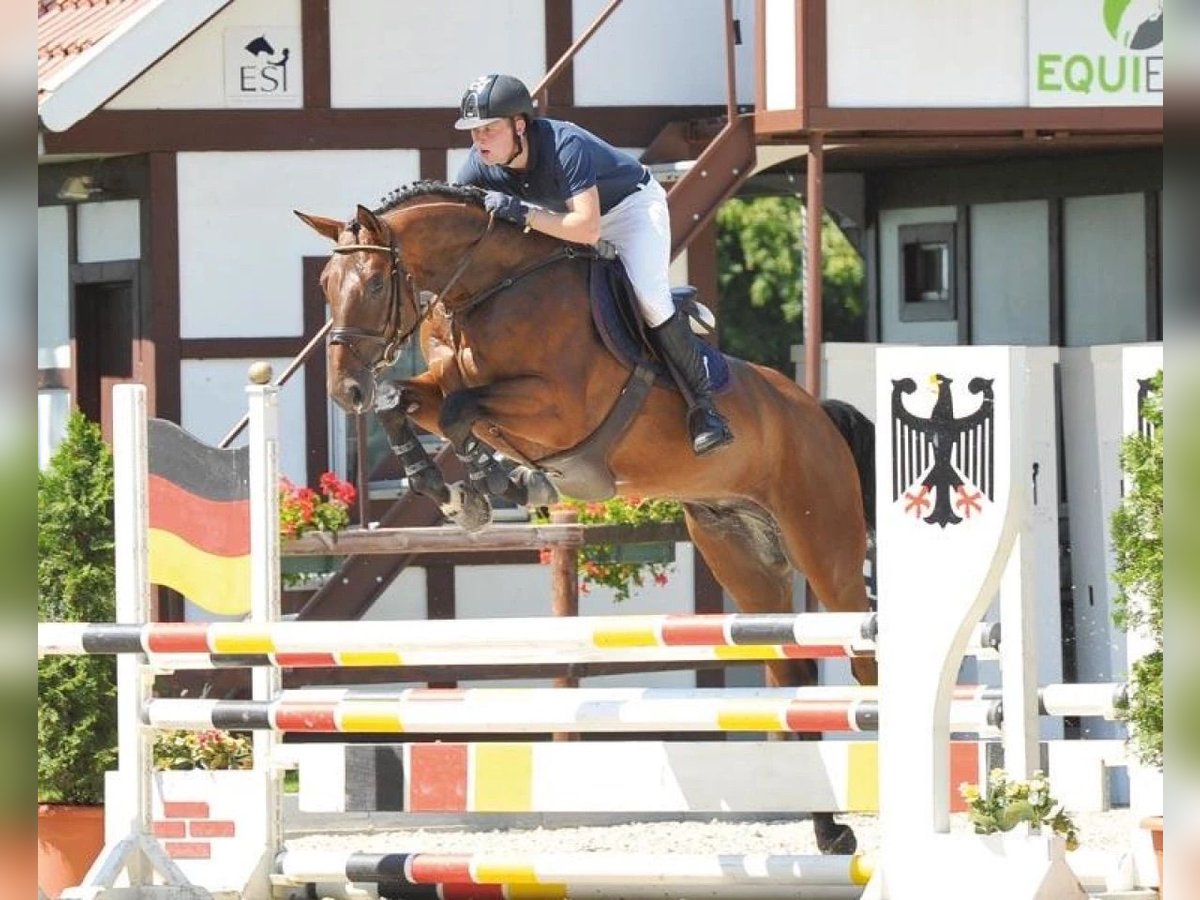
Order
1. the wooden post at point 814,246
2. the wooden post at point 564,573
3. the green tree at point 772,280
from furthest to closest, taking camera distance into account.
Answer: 1. the green tree at point 772,280
2. the wooden post at point 814,246
3. the wooden post at point 564,573

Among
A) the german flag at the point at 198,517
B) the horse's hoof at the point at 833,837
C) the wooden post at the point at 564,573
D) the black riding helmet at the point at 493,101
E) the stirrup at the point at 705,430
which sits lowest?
the horse's hoof at the point at 833,837

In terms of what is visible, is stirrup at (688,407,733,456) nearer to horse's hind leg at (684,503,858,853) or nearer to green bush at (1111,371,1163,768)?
horse's hind leg at (684,503,858,853)

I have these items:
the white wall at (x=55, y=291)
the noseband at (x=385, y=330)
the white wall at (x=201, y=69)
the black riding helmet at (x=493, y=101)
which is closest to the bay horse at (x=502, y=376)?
the noseband at (x=385, y=330)

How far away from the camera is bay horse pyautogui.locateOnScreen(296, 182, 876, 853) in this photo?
17.9 ft

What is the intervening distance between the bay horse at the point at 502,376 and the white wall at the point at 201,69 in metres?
3.93

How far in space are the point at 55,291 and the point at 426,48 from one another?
225 centimetres

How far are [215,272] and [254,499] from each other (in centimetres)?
418

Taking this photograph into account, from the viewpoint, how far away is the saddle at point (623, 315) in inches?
237

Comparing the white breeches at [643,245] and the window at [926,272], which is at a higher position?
the window at [926,272]

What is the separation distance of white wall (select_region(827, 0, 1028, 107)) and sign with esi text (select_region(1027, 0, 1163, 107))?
0.09 metres

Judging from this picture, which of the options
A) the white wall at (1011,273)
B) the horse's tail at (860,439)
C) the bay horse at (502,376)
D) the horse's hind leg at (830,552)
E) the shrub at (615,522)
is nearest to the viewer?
the bay horse at (502,376)

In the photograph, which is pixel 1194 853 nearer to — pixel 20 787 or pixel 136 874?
pixel 20 787

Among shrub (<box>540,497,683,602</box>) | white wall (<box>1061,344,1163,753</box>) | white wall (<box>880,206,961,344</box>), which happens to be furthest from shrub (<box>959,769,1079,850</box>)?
white wall (<box>880,206,961,344</box>)

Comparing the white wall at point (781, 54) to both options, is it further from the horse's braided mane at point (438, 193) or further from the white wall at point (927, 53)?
the horse's braided mane at point (438, 193)
